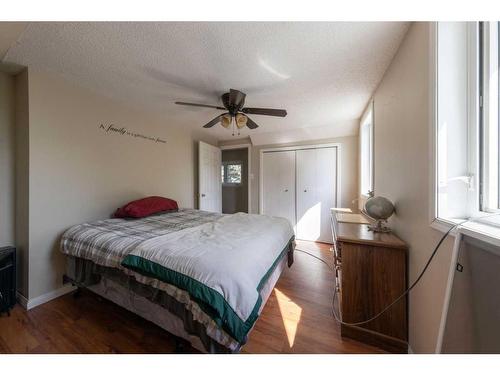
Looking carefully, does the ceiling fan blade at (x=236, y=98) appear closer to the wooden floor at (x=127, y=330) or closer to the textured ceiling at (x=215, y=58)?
the textured ceiling at (x=215, y=58)

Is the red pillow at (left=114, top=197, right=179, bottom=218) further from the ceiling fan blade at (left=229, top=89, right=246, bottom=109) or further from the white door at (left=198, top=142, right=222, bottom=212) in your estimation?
the ceiling fan blade at (left=229, top=89, right=246, bottom=109)

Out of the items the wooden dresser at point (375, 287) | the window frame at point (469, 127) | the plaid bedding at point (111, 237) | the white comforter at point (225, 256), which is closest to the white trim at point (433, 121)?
the window frame at point (469, 127)

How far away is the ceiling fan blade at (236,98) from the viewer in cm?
190

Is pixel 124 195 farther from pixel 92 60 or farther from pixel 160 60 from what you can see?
pixel 160 60

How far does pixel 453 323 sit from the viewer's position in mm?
714

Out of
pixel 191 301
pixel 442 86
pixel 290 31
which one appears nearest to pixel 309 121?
pixel 290 31

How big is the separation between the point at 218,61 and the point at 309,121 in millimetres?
2145

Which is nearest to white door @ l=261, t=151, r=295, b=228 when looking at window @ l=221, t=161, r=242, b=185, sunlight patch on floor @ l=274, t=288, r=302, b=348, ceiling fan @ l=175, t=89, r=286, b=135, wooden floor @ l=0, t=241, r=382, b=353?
window @ l=221, t=161, r=242, b=185

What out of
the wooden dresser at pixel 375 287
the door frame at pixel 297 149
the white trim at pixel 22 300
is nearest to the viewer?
the wooden dresser at pixel 375 287

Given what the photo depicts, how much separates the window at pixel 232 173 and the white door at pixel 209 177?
1.08 meters

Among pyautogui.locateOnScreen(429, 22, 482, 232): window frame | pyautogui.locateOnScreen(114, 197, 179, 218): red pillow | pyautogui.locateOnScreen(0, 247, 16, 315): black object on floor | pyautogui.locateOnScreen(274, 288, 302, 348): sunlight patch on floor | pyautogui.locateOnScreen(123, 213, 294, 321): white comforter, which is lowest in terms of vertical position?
pyautogui.locateOnScreen(274, 288, 302, 348): sunlight patch on floor

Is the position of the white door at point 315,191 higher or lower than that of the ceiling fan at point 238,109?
lower

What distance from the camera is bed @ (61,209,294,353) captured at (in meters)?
0.96

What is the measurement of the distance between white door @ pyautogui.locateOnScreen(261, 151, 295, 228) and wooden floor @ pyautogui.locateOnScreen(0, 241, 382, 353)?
2.22 metres
